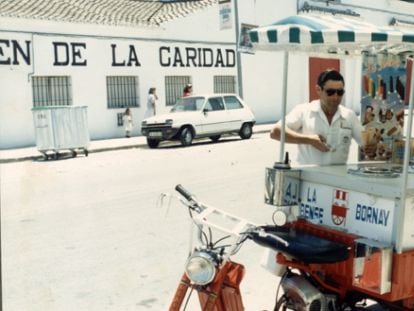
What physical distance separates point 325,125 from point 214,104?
14.8 meters

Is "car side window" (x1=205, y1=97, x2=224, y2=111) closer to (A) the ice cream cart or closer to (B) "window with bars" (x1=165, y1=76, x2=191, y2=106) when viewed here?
(B) "window with bars" (x1=165, y1=76, x2=191, y2=106)

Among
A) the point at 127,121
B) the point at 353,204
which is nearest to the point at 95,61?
the point at 127,121

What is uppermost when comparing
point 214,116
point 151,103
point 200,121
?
point 151,103

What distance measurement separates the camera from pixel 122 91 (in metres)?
22.0

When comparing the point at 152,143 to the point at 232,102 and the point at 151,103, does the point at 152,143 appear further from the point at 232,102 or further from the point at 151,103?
the point at 232,102

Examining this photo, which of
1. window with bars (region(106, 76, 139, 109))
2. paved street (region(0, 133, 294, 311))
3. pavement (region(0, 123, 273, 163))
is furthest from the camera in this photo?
window with bars (region(106, 76, 139, 109))

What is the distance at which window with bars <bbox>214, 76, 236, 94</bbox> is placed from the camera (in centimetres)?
2544

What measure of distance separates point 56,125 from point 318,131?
500 inches

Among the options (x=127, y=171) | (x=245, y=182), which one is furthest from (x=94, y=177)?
(x=245, y=182)

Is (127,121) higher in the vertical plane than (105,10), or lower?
lower

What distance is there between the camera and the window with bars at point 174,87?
2334 centimetres

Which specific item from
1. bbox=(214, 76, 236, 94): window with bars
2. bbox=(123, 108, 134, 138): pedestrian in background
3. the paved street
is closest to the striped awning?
the paved street

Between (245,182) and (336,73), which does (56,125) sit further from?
(336,73)

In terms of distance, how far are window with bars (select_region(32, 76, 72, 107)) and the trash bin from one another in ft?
10.9
